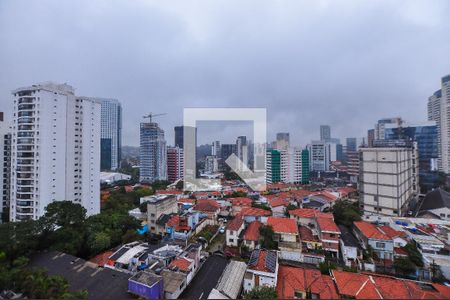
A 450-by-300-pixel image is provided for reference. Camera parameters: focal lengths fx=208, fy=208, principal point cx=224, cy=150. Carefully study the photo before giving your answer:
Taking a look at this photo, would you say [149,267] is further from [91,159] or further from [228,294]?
[91,159]

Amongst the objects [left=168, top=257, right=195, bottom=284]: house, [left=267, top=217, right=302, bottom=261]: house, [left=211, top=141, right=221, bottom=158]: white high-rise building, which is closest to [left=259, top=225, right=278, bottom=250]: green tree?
[left=267, top=217, right=302, bottom=261]: house

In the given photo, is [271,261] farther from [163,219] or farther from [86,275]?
[163,219]

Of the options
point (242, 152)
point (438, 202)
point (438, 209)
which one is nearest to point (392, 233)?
point (438, 209)

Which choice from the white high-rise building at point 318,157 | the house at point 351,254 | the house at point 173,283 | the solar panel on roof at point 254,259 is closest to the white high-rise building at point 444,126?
the white high-rise building at point 318,157

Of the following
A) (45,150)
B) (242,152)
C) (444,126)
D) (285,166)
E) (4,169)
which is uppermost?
(444,126)

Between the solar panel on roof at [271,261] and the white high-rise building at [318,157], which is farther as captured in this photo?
the white high-rise building at [318,157]

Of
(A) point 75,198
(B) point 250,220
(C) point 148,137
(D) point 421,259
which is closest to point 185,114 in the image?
(B) point 250,220

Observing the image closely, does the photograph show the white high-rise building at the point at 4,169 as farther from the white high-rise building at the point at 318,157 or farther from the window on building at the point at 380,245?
the white high-rise building at the point at 318,157
